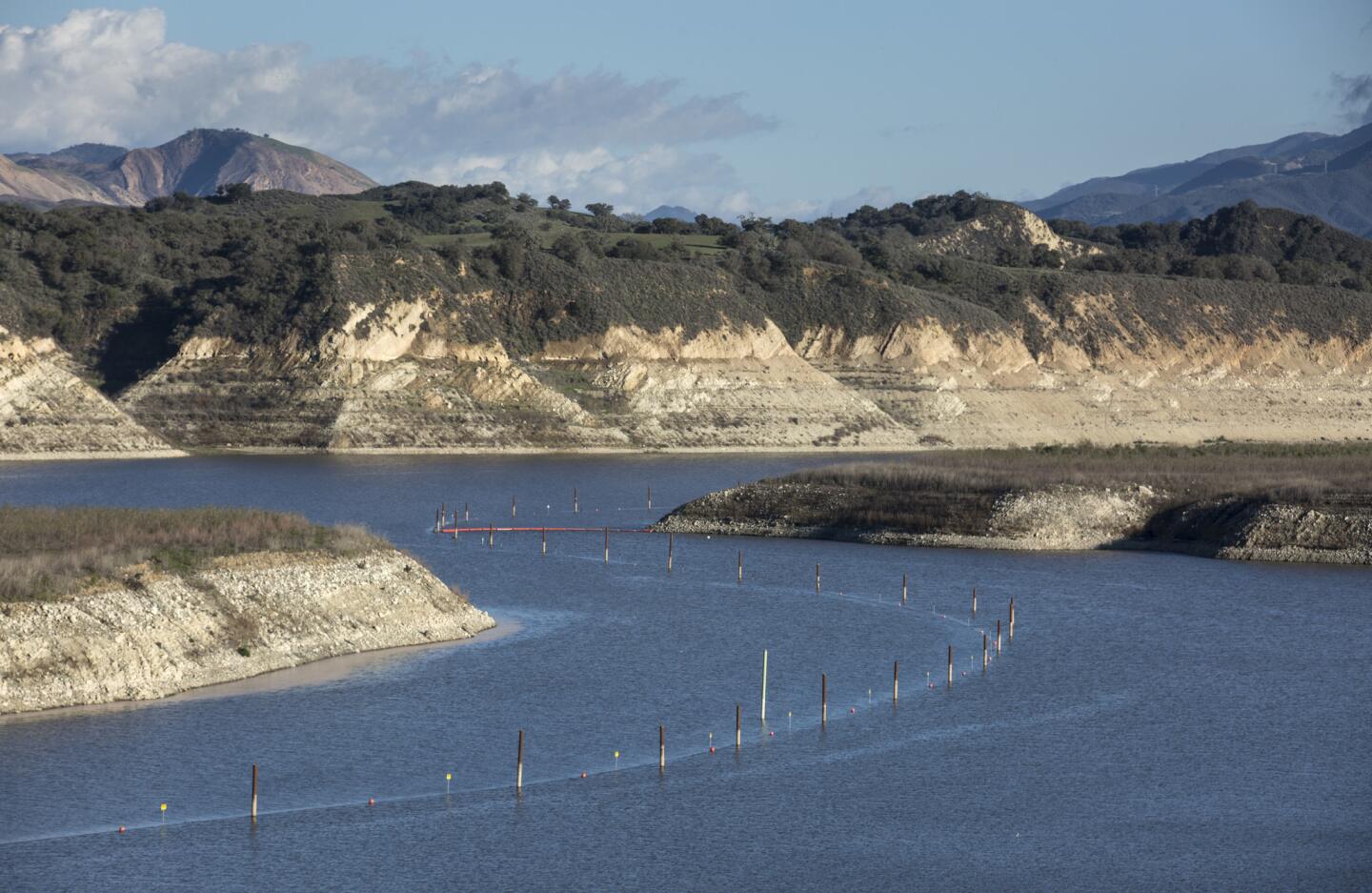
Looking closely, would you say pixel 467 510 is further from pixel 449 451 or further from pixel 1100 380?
pixel 1100 380

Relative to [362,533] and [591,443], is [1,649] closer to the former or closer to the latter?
[362,533]

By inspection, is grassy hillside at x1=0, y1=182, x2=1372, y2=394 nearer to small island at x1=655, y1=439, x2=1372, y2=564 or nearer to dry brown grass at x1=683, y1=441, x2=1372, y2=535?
dry brown grass at x1=683, y1=441, x2=1372, y2=535

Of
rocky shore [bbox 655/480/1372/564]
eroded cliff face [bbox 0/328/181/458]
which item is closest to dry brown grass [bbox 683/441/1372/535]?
rocky shore [bbox 655/480/1372/564]

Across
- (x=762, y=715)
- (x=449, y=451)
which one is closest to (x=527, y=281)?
(x=449, y=451)

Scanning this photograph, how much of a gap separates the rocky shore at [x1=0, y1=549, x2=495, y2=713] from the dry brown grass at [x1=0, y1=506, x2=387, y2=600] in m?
0.47

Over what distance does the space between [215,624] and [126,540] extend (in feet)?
13.1

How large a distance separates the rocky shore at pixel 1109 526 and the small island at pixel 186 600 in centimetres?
2729

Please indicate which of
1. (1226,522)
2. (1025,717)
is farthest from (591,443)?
(1025,717)

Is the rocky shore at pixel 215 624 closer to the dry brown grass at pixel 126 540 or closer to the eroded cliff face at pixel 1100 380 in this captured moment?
the dry brown grass at pixel 126 540

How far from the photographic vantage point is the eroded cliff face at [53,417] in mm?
109438

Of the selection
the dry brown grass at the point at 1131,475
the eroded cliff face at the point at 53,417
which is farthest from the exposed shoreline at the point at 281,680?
the eroded cliff face at the point at 53,417

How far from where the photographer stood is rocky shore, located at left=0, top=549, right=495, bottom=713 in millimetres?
36000

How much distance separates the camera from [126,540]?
43000 mm

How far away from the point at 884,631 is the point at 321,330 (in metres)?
76.7
